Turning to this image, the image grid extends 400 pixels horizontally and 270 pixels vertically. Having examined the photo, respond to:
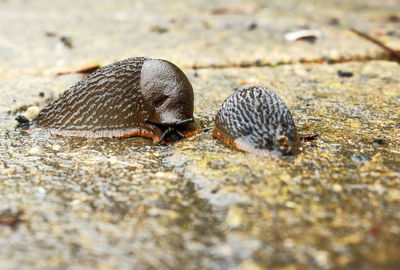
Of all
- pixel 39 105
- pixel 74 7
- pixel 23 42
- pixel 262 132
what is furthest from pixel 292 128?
pixel 74 7

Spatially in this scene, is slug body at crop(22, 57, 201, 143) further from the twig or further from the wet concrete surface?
the twig

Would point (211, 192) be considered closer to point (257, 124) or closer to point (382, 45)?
point (257, 124)

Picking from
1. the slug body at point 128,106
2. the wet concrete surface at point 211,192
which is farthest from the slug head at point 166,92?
the wet concrete surface at point 211,192

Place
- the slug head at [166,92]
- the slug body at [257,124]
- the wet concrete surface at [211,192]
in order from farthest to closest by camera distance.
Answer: the slug head at [166,92], the slug body at [257,124], the wet concrete surface at [211,192]

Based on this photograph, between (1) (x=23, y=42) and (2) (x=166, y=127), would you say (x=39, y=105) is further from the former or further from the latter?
(1) (x=23, y=42)

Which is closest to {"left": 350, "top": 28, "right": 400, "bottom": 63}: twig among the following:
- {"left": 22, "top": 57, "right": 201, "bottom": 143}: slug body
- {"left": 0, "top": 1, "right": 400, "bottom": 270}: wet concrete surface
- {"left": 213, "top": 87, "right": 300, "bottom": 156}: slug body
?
{"left": 0, "top": 1, "right": 400, "bottom": 270}: wet concrete surface

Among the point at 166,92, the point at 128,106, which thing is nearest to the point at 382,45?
the point at 166,92

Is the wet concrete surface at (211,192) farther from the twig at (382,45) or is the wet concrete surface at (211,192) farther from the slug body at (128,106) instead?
the twig at (382,45)
